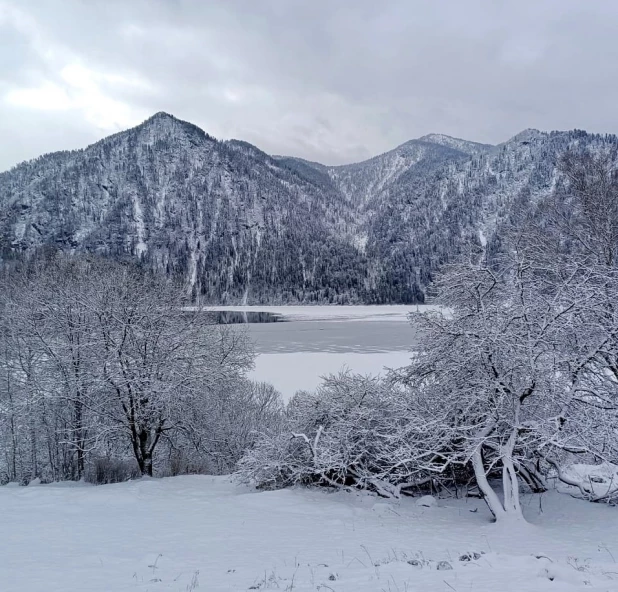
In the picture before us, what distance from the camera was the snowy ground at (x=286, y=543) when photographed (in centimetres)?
535

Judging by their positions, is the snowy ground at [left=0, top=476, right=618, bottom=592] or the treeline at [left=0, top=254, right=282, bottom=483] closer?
the snowy ground at [left=0, top=476, right=618, bottom=592]

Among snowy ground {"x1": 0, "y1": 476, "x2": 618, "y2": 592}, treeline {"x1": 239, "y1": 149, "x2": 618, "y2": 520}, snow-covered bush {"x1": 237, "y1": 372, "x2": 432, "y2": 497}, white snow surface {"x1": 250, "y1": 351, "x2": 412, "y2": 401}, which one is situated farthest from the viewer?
white snow surface {"x1": 250, "y1": 351, "x2": 412, "y2": 401}

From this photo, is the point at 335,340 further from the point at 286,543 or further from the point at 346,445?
the point at 286,543

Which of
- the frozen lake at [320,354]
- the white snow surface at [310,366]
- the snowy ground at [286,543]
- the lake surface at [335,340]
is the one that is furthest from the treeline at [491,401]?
the lake surface at [335,340]

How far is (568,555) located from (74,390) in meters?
15.7

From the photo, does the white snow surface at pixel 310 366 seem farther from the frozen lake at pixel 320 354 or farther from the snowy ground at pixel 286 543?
the snowy ground at pixel 286 543

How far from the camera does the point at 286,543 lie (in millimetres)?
7355

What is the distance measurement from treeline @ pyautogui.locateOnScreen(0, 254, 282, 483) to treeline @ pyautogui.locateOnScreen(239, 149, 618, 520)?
321cm

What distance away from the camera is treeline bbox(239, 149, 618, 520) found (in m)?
8.62

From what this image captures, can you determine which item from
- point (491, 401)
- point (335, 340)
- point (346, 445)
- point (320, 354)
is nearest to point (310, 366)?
point (320, 354)

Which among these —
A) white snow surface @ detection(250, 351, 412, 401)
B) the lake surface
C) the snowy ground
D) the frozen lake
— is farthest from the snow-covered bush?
the lake surface

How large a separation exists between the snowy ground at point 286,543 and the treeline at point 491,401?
738 millimetres

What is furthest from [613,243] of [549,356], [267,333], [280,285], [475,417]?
[280,285]

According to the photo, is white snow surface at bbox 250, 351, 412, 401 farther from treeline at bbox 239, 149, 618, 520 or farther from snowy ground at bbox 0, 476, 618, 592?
snowy ground at bbox 0, 476, 618, 592
